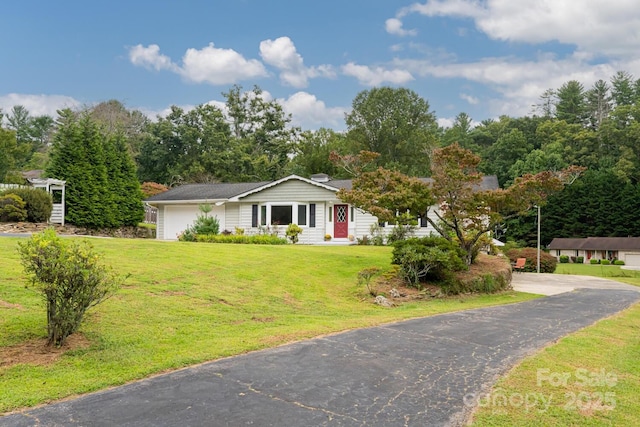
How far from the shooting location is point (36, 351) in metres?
6.21

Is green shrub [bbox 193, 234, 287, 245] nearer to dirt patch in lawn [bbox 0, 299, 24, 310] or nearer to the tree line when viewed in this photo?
dirt patch in lawn [bbox 0, 299, 24, 310]

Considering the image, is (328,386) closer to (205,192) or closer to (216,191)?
(216,191)

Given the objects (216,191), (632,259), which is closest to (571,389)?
(216,191)

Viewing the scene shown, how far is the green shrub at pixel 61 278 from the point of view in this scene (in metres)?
6.22

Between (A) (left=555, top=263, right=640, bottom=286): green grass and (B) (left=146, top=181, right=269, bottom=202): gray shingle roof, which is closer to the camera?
(A) (left=555, top=263, right=640, bottom=286): green grass

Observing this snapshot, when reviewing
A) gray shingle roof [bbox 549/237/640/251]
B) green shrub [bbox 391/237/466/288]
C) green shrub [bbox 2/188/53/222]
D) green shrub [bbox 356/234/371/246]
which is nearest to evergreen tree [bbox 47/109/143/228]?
green shrub [bbox 2/188/53/222]

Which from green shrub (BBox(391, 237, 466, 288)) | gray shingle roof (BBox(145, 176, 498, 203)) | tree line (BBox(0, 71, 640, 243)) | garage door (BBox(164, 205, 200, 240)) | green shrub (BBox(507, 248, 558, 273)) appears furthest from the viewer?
tree line (BBox(0, 71, 640, 243))

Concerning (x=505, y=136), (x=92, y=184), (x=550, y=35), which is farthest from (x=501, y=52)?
(x=505, y=136)

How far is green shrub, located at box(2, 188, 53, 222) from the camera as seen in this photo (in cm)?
2198

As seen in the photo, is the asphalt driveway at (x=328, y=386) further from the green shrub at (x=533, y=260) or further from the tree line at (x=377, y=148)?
the tree line at (x=377, y=148)

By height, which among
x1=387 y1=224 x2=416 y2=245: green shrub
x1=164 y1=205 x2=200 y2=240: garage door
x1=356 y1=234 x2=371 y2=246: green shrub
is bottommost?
x1=356 y1=234 x2=371 y2=246: green shrub

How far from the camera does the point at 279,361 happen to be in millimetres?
6070

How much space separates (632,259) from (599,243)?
10.8 feet

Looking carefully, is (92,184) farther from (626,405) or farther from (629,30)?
(629,30)
